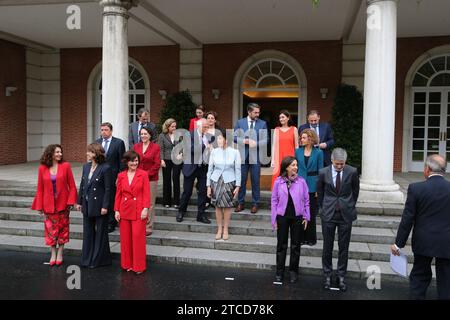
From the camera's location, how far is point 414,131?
13.1 m

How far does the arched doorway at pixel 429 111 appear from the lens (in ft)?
41.7

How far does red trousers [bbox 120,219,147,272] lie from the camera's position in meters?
5.71

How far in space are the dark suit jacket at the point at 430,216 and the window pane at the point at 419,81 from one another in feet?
31.8

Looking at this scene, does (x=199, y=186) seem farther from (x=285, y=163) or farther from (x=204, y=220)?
(x=285, y=163)

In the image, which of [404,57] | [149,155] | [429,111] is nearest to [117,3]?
[149,155]

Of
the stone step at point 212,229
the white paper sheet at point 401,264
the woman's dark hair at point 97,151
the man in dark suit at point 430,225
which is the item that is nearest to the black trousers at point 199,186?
the stone step at point 212,229

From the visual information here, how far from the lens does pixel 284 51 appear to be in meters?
13.4

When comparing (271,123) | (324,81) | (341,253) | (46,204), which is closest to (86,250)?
(46,204)

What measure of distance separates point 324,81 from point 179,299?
984cm

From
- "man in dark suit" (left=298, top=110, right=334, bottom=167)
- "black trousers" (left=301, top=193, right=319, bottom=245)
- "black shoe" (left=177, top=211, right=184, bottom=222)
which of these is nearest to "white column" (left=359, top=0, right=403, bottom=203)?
"man in dark suit" (left=298, top=110, right=334, bottom=167)

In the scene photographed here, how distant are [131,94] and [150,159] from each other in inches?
328

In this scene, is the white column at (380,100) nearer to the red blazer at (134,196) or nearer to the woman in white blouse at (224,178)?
the woman in white blouse at (224,178)

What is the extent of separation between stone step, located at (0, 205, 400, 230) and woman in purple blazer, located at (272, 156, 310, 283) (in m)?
1.98

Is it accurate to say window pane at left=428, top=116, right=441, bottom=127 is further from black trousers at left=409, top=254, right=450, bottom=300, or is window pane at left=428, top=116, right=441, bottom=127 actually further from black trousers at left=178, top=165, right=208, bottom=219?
black trousers at left=409, top=254, right=450, bottom=300
